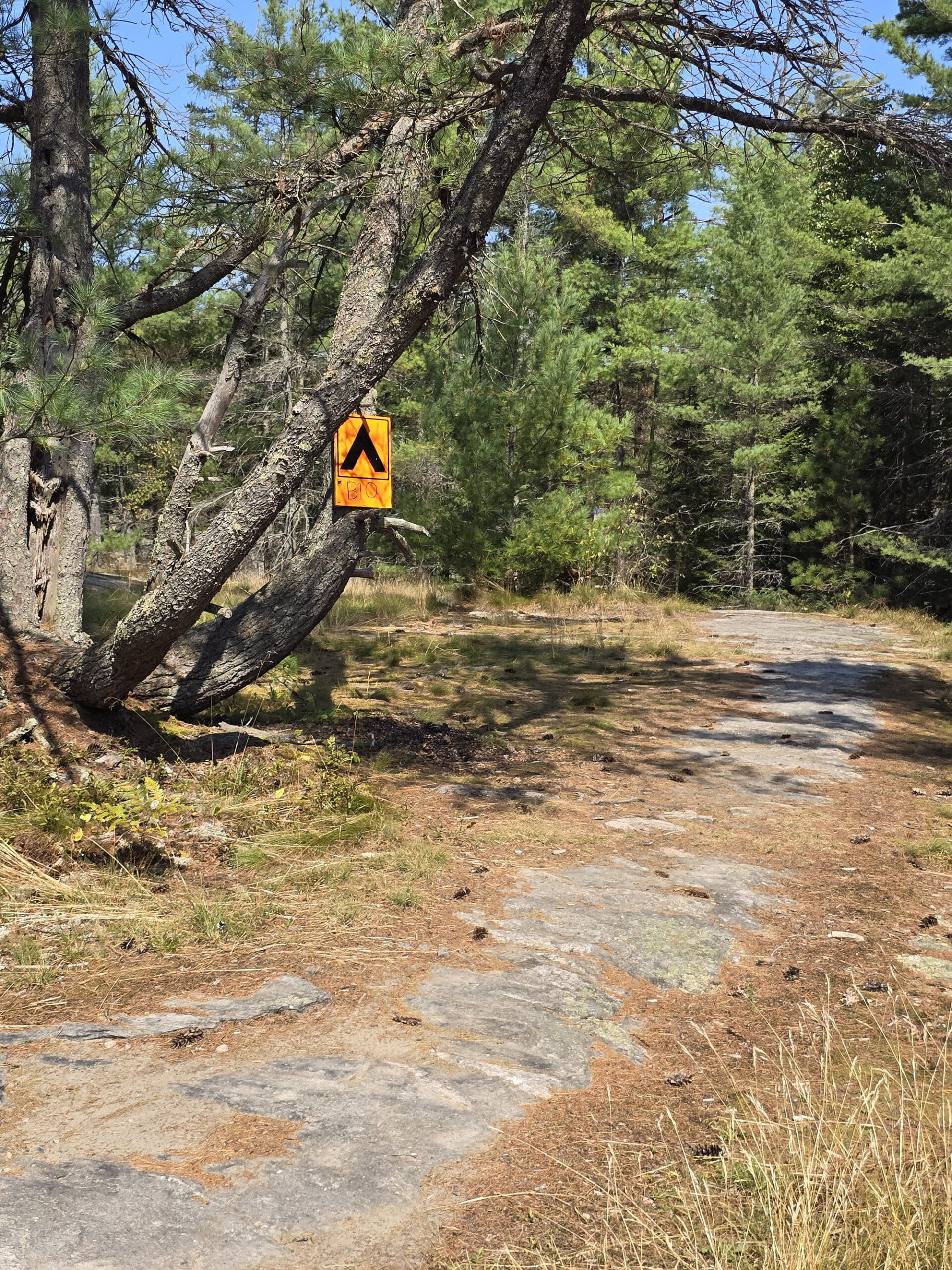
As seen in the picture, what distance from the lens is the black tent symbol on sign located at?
7.53 m

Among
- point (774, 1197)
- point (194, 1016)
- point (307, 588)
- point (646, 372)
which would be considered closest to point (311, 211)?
point (307, 588)

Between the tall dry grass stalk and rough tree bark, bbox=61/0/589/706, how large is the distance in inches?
145

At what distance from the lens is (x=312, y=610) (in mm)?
6941

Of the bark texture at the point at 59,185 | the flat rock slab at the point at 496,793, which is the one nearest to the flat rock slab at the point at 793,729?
the flat rock slab at the point at 496,793

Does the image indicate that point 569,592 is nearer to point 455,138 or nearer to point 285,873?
point 455,138

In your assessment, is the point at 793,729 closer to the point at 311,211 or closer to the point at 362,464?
the point at 362,464

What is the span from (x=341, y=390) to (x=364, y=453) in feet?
6.52

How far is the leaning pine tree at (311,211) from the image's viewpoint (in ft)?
18.4

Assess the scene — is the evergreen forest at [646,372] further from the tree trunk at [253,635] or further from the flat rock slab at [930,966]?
the flat rock slab at [930,966]

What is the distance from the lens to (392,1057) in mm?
2988

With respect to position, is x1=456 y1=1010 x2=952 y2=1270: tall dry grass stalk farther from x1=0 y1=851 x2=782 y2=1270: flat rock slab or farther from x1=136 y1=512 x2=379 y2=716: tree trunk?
x1=136 y1=512 x2=379 y2=716: tree trunk

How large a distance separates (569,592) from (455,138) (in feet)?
29.2

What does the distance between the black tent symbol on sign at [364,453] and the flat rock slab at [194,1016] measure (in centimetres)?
460

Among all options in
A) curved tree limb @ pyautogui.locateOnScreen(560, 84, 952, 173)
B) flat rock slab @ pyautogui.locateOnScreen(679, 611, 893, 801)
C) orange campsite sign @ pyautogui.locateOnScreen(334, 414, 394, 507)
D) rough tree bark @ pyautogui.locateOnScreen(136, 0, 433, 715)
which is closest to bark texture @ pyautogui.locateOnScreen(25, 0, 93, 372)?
rough tree bark @ pyautogui.locateOnScreen(136, 0, 433, 715)
